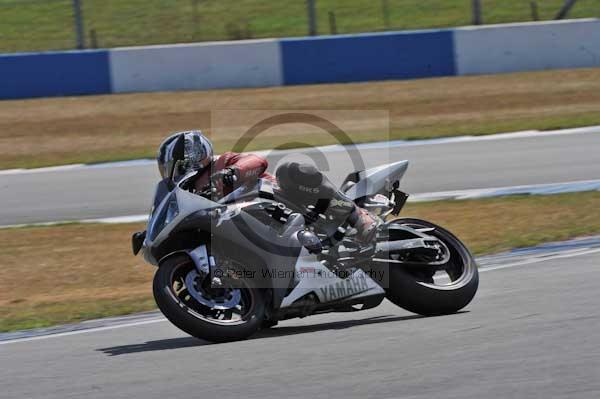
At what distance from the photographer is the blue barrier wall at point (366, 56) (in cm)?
1783

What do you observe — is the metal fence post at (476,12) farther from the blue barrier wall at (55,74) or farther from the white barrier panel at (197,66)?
the blue barrier wall at (55,74)

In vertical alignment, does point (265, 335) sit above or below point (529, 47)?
below

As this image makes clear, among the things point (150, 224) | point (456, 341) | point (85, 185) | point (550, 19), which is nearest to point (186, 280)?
point (150, 224)

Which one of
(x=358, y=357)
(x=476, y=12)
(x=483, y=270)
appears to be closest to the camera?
(x=358, y=357)

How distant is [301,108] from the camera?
16.5 metres

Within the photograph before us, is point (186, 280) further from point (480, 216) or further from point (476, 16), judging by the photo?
point (476, 16)

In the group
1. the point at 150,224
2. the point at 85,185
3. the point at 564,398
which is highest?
the point at 150,224

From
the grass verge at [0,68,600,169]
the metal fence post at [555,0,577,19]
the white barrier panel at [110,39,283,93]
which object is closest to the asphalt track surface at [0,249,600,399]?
the grass verge at [0,68,600,169]

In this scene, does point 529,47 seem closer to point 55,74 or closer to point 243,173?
point 55,74

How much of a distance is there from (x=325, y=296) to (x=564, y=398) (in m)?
1.96

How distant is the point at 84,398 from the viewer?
4.75 m

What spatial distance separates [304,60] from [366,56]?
3.48ft

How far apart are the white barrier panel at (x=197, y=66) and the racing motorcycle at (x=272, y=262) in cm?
1175

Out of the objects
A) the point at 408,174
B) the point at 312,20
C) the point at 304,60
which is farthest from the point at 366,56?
the point at 408,174
